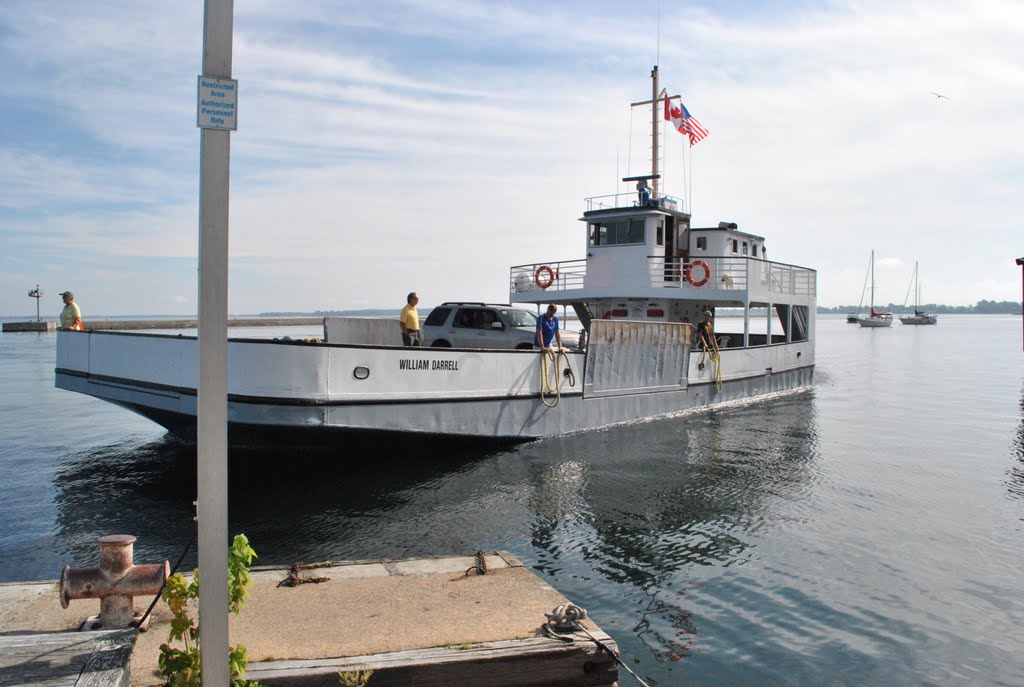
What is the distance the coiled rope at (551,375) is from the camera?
13.7 m

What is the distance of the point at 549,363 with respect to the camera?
13812 millimetres

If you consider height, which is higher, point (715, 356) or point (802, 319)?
point (802, 319)

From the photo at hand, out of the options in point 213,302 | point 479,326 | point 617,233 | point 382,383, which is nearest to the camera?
point 213,302

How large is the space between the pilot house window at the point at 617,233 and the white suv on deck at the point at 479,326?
17.0ft

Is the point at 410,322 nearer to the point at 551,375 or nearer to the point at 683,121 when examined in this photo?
the point at 551,375

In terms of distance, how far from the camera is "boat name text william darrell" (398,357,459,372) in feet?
37.7

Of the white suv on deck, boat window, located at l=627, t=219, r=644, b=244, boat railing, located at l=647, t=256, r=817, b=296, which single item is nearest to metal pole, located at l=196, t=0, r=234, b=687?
the white suv on deck

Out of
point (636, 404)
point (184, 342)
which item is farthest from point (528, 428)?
point (184, 342)

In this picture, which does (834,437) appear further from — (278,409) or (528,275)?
(278,409)

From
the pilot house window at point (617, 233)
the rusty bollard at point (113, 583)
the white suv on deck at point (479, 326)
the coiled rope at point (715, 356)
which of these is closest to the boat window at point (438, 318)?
the white suv on deck at point (479, 326)

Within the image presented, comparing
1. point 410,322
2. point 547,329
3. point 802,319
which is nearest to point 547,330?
point 547,329

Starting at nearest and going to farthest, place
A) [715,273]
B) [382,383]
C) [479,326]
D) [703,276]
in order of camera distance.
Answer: [382,383]
[479,326]
[703,276]
[715,273]

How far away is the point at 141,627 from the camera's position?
4.42 m

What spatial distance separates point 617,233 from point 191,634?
18.1 meters
